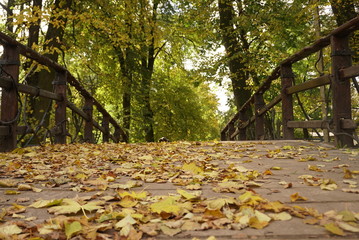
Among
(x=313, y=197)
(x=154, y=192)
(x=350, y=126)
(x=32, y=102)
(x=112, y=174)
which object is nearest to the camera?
(x=313, y=197)

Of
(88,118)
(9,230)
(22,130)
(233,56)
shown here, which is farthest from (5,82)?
(233,56)

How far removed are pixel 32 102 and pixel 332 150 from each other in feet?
22.9

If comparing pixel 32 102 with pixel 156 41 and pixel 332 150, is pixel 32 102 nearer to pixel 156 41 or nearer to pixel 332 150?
pixel 156 41

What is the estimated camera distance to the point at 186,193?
181cm

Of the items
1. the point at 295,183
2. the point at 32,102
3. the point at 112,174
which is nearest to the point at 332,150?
the point at 295,183

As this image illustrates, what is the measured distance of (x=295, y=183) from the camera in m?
2.10

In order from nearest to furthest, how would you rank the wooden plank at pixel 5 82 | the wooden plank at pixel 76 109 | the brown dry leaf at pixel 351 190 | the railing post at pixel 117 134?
the brown dry leaf at pixel 351 190 → the wooden plank at pixel 5 82 → the wooden plank at pixel 76 109 → the railing post at pixel 117 134

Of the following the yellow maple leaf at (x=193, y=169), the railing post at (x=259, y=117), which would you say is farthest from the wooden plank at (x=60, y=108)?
the railing post at (x=259, y=117)

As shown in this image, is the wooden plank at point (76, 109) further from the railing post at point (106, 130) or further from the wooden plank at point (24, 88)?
the railing post at point (106, 130)

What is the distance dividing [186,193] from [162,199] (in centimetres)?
14

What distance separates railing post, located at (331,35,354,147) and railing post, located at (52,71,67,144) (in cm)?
429

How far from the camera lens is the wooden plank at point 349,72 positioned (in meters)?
3.33

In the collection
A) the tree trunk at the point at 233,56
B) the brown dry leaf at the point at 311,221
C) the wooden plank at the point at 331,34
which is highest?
the tree trunk at the point at 233,56

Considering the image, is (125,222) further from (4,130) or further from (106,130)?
(106,130)
